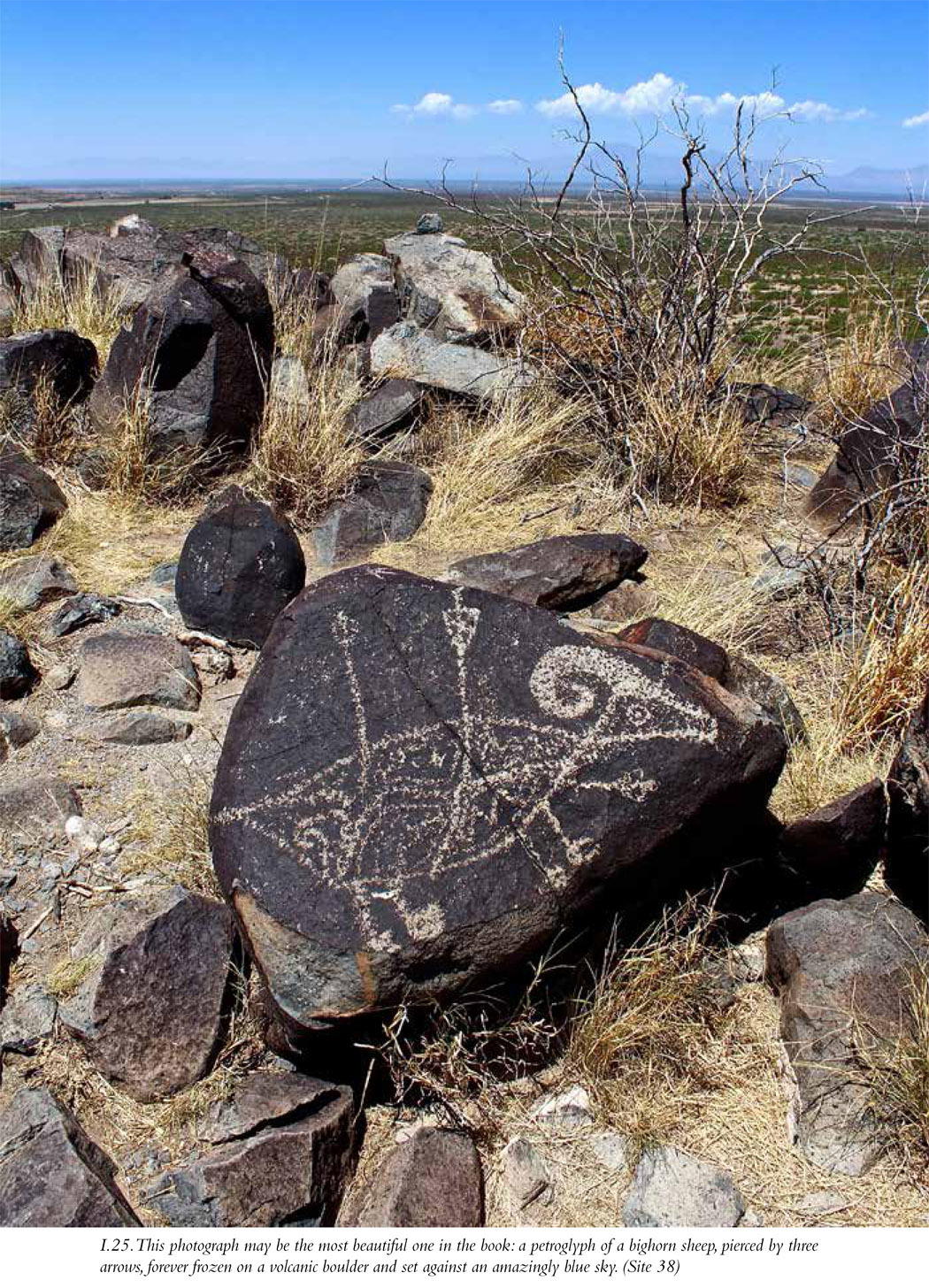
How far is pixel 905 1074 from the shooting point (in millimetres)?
2457

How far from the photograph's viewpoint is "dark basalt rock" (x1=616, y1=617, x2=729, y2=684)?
3344mm

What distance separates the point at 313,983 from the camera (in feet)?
7.74

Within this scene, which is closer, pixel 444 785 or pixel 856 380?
pixel 444 785

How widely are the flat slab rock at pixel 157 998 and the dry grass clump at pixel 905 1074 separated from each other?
163 cm

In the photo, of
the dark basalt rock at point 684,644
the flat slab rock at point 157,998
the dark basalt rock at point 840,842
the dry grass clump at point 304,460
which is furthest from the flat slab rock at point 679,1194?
the dry grass clump at point 304,460

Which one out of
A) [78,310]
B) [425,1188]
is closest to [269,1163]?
[425,1188]

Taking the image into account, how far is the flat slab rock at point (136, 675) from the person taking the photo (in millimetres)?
3873

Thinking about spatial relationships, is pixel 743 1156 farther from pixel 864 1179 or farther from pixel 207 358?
pixel 207 358

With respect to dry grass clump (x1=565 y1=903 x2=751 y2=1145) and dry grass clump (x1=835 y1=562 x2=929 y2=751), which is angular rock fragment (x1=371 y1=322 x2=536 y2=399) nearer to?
dry grass clump (x1=835 y1=562 x2=929 y2=751)

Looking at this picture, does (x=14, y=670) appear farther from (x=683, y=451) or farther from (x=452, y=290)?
(x=452, y=290)

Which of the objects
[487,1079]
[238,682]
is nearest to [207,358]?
[238,682]

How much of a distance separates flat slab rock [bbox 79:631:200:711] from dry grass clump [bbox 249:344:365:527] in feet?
5.02

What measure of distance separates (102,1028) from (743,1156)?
160cm

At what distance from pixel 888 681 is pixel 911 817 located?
775 millimetres
